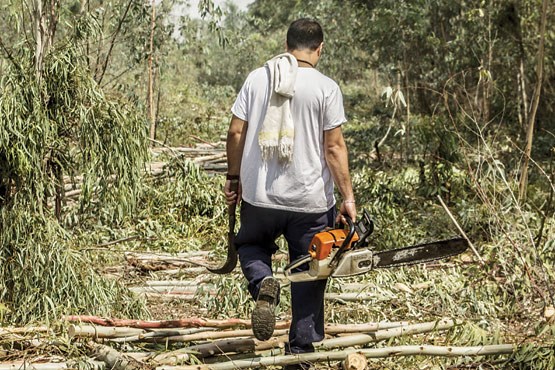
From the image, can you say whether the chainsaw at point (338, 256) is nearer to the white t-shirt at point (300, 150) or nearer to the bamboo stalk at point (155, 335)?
the white t-shirt at point (300, 150)

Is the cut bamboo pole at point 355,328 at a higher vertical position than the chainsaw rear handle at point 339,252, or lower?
lower

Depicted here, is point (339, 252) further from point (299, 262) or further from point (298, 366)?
point (298, 366)

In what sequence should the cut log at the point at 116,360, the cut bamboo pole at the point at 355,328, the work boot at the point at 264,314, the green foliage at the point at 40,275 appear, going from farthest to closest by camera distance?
the green foliage at the point at 40,275 → the cut bamboo pole at the point at 355,328 → the cut log at the point at 116,360 → the work boot at the point at 264,314

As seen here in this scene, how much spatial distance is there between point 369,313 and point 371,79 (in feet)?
76.2

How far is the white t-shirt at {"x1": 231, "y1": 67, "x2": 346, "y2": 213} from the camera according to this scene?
4008 millimetres

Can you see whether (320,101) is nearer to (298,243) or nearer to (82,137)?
(298,243)

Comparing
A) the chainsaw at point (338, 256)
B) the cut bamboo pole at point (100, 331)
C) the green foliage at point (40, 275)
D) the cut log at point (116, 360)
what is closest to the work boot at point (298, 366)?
the chainsaw at point (338, 256)

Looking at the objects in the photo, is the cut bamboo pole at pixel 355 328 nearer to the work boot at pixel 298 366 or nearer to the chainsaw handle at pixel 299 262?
the work boot at pixel 298 366

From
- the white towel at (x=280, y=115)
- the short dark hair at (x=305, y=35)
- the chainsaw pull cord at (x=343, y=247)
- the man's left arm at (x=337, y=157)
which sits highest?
the short dark hair at (x=305, y=35)

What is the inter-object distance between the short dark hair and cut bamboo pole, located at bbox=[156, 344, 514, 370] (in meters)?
1.59

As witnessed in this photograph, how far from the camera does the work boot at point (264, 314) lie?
381 cm

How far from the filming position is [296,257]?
13.7ft

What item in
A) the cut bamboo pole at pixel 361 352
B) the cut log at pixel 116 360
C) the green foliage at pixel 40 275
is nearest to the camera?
the cut log at pixel 116 360

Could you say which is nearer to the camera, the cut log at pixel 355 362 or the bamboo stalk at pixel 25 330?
the cut log at pixel 355 362
